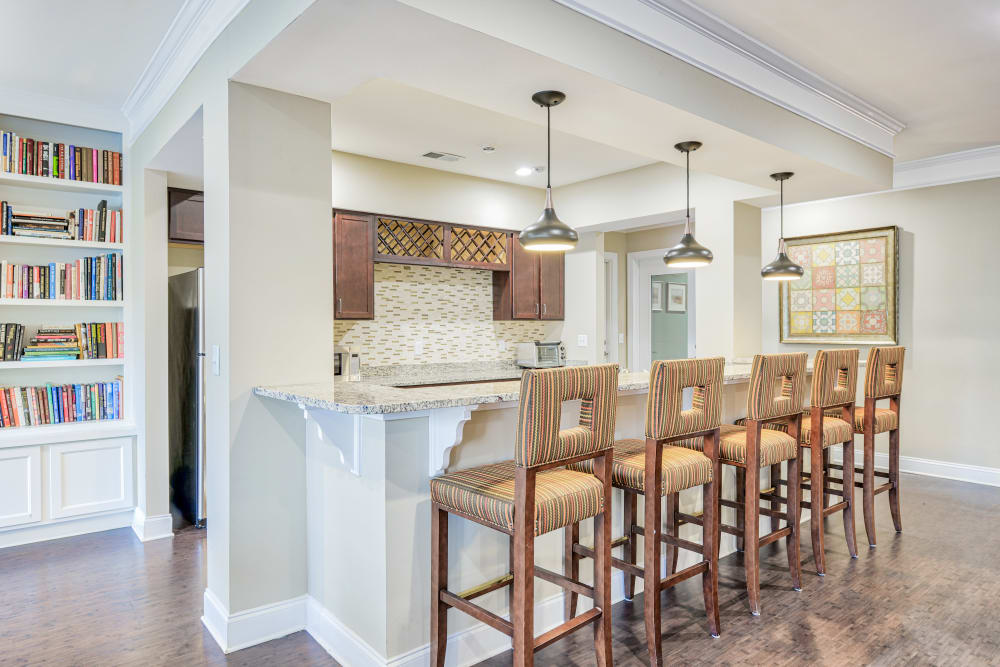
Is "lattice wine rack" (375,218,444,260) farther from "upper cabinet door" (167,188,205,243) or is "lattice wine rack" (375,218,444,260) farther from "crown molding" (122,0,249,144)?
"crown molding" (122,0,249,144)

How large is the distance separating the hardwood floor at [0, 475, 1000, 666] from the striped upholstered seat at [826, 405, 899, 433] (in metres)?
0.66

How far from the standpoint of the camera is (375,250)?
4.70 metres

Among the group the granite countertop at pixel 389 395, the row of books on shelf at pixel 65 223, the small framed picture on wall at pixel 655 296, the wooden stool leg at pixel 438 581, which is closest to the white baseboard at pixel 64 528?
the row of books on shelf at pixel 65 223

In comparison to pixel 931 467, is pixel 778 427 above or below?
above

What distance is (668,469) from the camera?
7.52 feet

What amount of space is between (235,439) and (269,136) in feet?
4.00

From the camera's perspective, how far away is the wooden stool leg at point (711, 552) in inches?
95.0

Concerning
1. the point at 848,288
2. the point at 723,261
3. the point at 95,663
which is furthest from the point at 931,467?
the point at 95,663

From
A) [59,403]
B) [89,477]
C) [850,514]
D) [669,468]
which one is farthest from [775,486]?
[59,403]

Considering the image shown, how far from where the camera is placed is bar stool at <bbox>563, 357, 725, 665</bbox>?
7.28 ft

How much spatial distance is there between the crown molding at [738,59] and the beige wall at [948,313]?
4.33 ft

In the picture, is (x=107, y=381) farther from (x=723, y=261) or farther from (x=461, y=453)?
(x=723, y=261)

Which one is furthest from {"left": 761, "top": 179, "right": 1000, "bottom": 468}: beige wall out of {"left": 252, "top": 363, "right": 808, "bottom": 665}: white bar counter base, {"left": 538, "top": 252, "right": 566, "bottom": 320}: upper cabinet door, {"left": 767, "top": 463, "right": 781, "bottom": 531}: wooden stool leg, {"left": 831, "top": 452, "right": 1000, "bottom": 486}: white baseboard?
{"left": 252, "top": 363, "right": 808, "bottom": 665}: white bar counter base

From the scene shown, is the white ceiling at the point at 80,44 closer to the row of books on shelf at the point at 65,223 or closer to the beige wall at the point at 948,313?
the row of books on shelf at the point at 65,223
